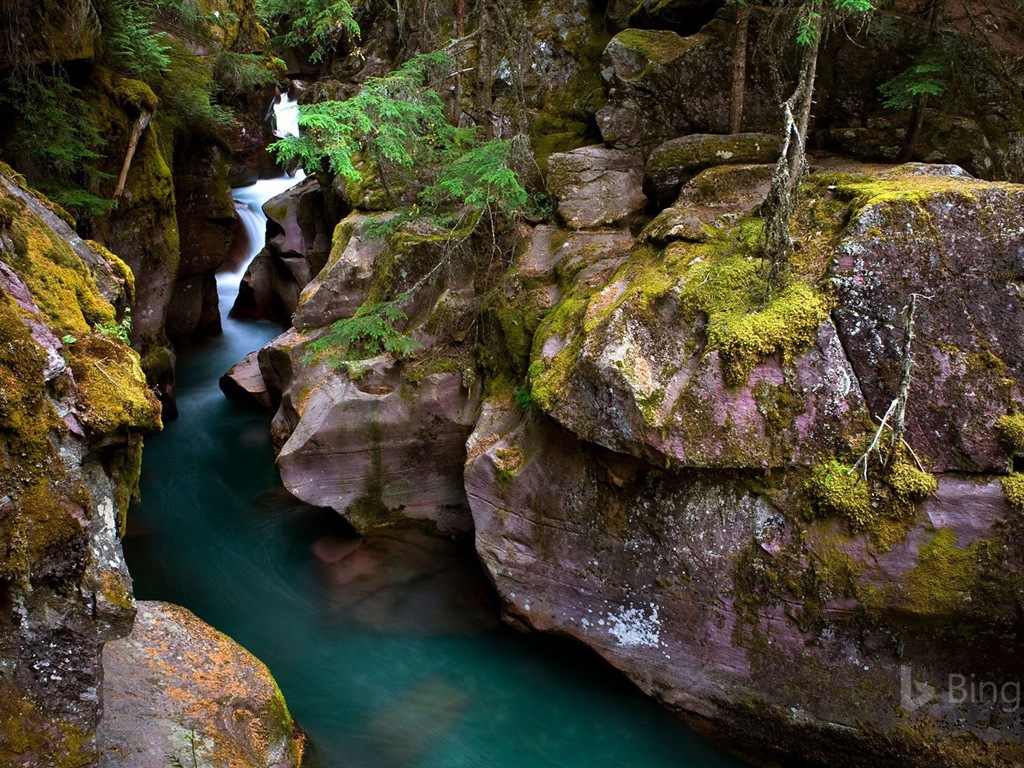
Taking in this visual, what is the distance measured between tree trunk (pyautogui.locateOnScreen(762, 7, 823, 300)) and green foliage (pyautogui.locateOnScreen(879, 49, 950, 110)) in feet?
6.35

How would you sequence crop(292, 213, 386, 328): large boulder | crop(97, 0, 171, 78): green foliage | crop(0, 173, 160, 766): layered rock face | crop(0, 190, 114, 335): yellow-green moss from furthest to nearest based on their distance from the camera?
crop(292, 213, 386, 328): large boulder < crop(97, 0, 171, 78): green foliage < crop(0, 190, 114, 335): yellow-green moss < crop(0, 173, 160, 766): layered rock face

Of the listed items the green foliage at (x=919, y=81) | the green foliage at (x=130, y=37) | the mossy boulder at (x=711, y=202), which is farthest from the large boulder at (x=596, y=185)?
the green foliage at (x=130, y=37)

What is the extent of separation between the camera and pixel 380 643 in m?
8.19

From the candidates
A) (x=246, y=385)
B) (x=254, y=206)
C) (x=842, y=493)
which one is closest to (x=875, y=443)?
(x=842, y=493)

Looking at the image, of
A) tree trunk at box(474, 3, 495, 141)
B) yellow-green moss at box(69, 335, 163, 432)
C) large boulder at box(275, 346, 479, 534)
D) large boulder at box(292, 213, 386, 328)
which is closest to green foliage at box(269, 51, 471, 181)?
tree trunk at box(474, 3, 495, 141)

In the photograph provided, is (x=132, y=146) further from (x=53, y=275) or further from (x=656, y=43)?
(x=656, y=43)

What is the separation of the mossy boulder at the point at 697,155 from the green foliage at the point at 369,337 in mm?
4004

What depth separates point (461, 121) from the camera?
42.5ft

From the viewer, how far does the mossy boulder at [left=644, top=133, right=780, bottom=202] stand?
27.7ft

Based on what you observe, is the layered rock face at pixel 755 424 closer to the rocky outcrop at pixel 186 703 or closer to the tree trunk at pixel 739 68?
the tree trunk at pixel 739 68

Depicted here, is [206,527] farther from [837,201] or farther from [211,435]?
[837,201]

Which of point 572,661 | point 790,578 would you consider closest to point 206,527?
point 572,661

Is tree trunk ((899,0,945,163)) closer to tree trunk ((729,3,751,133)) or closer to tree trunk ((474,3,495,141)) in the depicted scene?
tree trunk ((729,3,751,133))

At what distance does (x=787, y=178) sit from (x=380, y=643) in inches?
285
